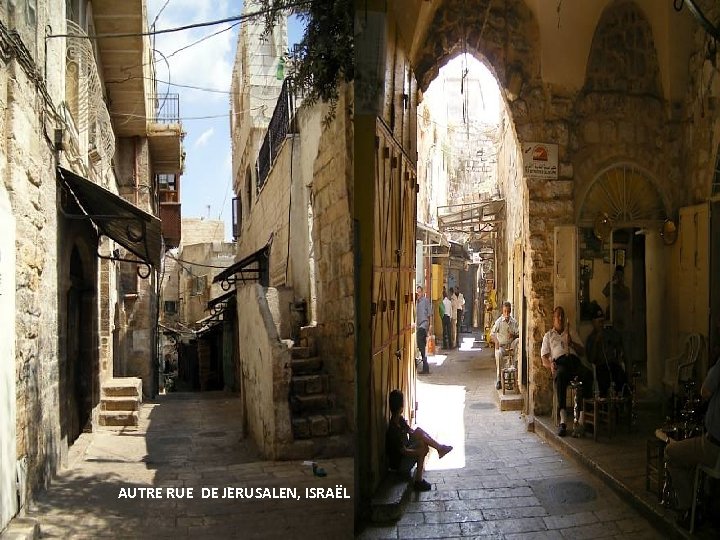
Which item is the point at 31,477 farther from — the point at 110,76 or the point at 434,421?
the point at 110,76

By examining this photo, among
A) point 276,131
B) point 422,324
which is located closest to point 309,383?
point 276,131

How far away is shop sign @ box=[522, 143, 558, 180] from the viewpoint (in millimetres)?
5477

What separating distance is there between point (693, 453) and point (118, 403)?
5729mm

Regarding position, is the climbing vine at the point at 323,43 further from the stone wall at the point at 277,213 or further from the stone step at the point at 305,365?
the stone step at the point at 305,365

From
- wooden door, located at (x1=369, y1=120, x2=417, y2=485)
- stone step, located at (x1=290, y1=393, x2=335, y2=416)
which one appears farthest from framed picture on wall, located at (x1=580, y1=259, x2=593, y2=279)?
stone step, located at (x1=290, y1=393, x2=335, y2=416)

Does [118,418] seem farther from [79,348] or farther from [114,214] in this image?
[114,214]

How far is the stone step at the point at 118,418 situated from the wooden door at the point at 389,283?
12.5 ft

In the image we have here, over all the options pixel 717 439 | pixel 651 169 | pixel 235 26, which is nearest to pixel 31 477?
pixel 235 26

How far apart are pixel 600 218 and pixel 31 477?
15.5ft

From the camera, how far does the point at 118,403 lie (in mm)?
6754

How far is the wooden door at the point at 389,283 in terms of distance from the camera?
3021 mm

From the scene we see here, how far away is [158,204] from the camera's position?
1232cm


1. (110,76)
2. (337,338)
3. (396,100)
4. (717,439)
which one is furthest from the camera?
(110,76)

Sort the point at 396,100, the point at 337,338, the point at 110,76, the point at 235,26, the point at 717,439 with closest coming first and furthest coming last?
the point at 717,439 < the point at 396,100 < the point at 235,26 < the point at 337,338 < the point at 110,76
